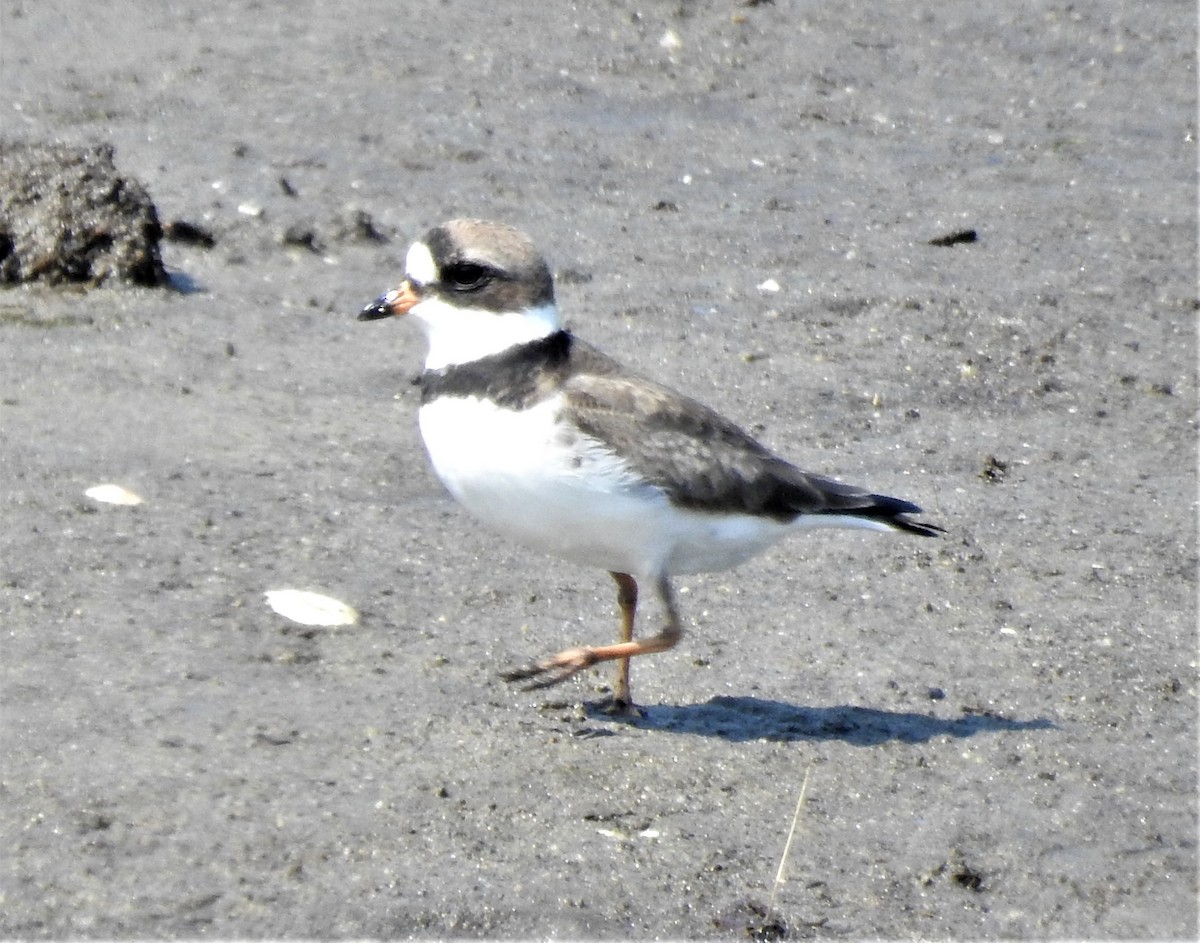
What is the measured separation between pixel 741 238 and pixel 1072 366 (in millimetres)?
1991

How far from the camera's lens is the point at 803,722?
559 centimetres

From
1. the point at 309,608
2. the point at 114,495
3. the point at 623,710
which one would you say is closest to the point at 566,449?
the point at 623,710

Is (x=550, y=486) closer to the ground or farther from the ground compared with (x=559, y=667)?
farther from the ground

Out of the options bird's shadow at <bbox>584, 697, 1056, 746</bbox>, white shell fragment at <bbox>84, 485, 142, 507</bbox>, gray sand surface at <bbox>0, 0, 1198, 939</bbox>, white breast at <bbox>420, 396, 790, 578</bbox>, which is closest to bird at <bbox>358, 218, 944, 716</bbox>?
white breast at <bbox>420, 396, 790, 578</bbox>

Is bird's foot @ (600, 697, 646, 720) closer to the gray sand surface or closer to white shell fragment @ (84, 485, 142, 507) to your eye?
the gray sand surface

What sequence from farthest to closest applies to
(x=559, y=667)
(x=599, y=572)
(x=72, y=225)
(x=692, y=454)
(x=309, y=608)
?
(x=72, y=225)
(x=599, y=572)
(x=309, y=608)
(x=692, y=454)
(x=559, y=667)

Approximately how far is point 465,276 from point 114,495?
1.76m

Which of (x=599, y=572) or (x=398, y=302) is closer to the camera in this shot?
(x=398, y=302)

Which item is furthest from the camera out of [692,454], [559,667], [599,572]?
[599,572]

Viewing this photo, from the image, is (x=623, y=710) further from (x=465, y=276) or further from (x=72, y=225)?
(x=72, y=225)

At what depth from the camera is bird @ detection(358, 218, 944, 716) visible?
17.2 ft

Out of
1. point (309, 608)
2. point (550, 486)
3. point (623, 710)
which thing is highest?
point (550, 486)

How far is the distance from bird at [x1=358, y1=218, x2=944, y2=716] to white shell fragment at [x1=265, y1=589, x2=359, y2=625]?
62 cm

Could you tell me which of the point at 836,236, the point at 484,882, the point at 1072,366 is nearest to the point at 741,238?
the point at 836,236
